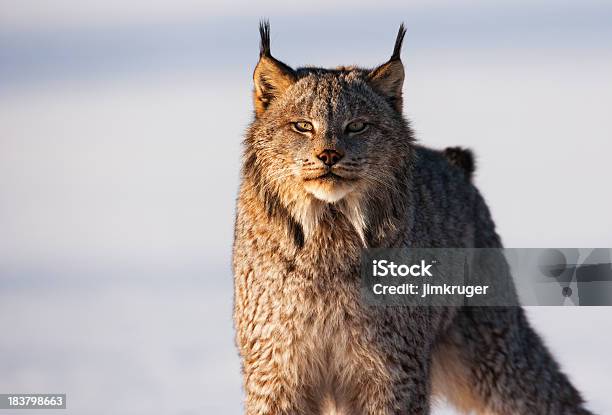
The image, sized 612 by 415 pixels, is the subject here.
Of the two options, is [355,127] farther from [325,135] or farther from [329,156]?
[329,156]

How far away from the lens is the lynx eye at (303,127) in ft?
28.8

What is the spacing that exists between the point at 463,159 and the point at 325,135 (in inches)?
108

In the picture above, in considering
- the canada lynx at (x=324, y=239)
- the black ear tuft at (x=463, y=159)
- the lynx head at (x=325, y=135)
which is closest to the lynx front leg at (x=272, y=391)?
the canada lynx at (x=324, y=239)

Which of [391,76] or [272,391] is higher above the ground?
[391,76]

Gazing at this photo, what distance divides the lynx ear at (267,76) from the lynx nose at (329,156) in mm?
788

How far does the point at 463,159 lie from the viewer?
36.5 feet

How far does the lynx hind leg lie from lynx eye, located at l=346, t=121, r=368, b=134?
215 centimetres

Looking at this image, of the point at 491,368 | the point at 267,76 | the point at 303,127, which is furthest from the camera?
the point at 491,368

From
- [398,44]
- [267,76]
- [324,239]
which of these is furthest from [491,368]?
[267,76]

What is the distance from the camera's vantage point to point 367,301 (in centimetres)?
895

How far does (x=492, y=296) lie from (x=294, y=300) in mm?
2345

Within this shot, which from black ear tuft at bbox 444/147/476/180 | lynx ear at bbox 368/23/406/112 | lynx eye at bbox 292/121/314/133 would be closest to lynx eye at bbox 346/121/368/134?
lynx eye at bbox 292/121/314/133

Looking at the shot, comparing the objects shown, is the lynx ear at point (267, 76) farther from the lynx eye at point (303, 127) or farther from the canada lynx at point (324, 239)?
the lynx eye at point (303, 127)

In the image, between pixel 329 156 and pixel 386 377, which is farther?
pixel 386 377
